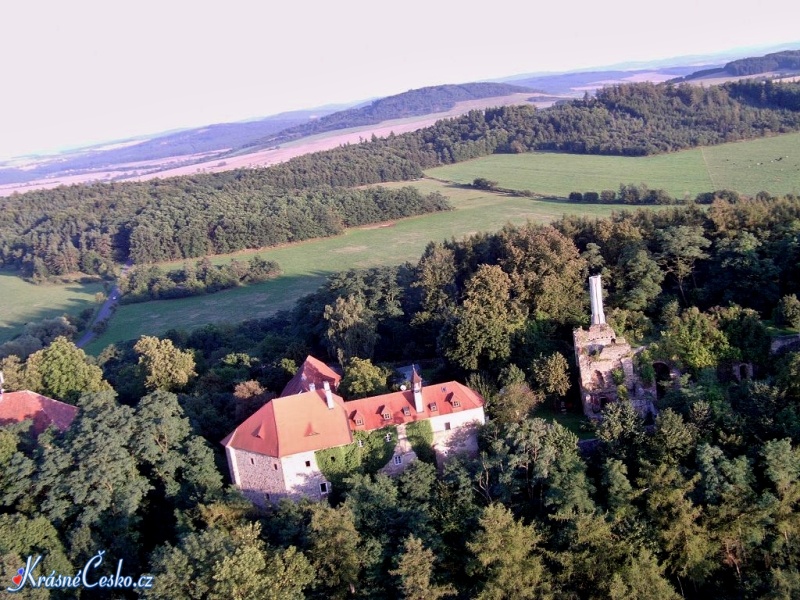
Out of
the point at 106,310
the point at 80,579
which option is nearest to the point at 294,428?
the point at 80,579

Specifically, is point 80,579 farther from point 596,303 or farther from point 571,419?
→ point 596,303

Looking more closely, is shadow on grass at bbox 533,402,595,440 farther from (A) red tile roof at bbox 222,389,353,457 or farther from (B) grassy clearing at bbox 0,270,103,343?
(B) grassy clearing at bbox 0,270,103,343

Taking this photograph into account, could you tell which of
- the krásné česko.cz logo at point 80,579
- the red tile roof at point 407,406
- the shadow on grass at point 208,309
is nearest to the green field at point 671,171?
the shadow on grass at point 208,309

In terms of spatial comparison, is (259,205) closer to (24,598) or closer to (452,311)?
(452,311)

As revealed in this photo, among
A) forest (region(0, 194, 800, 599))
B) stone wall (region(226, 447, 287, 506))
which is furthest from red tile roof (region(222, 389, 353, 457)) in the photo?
forest (region(0, 194, 800, 599))

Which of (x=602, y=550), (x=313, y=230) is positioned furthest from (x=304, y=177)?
(x=602, y=550)

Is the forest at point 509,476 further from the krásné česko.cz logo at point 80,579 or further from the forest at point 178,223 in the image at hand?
the forest at point 178,223

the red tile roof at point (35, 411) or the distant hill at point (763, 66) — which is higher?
the distant hill at point (763, 66)
